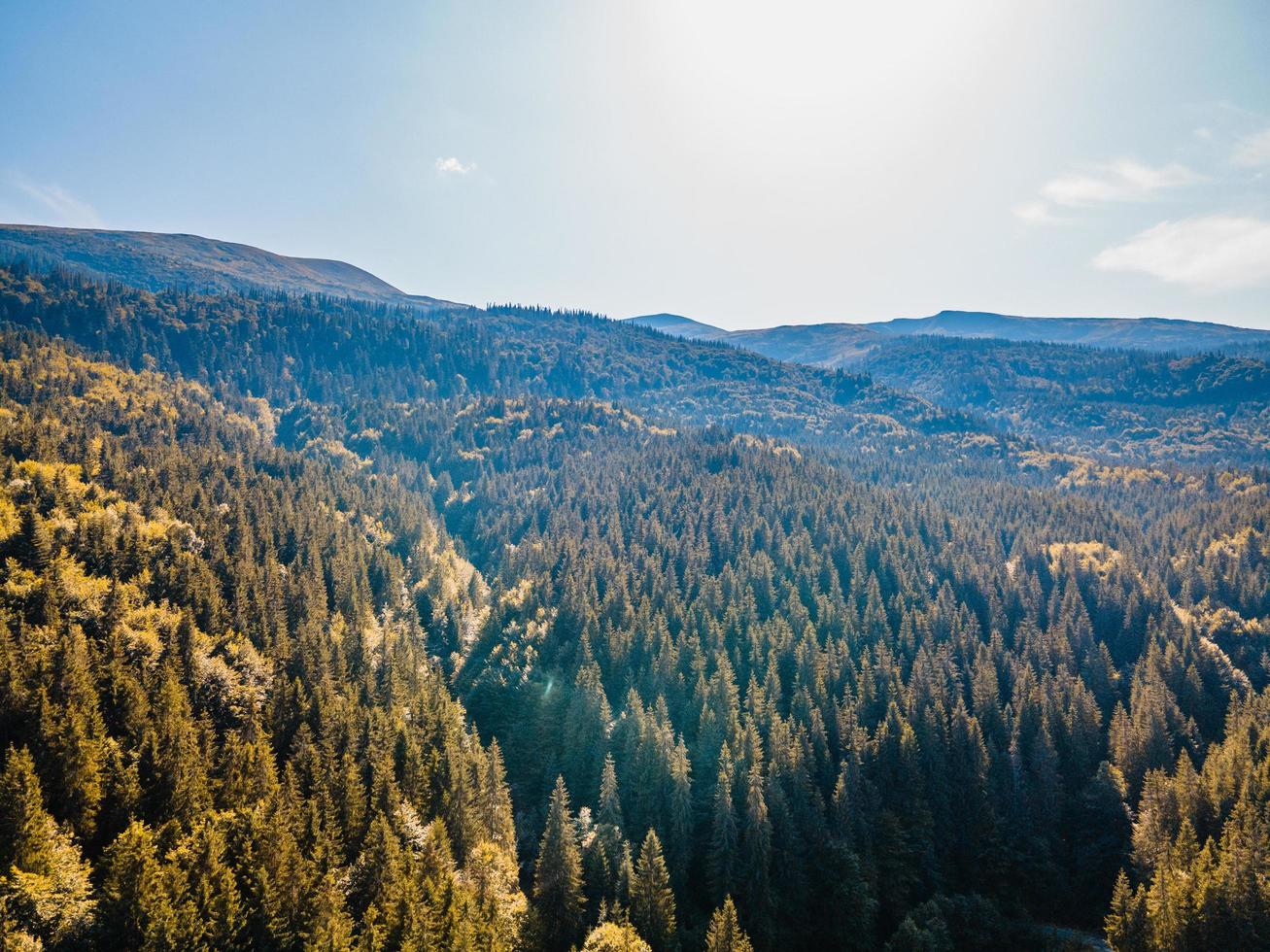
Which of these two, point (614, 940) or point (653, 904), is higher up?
point (614, 940)

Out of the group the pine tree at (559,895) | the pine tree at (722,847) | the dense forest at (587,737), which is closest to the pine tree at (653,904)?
the dense forest at (587,737)

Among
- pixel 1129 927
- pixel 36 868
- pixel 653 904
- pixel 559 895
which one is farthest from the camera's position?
pixel 1129 927

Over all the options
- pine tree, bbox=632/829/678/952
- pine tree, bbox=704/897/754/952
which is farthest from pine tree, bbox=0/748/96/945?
pine tree, bbox=704/897/754/952

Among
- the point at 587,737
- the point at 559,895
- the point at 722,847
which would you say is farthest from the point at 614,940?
the point at 587,737

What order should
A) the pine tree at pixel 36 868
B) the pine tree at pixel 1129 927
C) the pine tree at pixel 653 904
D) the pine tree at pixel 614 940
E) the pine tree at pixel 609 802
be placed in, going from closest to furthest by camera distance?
the pine tree at pixel 36 868
the pine tree at pixel 614 940
the pine tree at pixel 653 904
the pine tree at pixel 1129 927
the pine tree at pixel 609 802

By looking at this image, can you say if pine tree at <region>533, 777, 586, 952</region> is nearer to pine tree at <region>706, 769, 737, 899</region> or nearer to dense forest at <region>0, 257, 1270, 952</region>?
dense forest at <region>0, 257, 1270, 952</region>

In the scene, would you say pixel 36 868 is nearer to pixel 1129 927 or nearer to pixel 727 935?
pixel 727 935

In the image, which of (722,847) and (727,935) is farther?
(722,847)

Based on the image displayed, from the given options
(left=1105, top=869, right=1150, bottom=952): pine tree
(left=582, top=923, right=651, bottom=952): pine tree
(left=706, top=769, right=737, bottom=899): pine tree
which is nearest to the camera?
(left=582, top=923, right=651, bottom=952): pine tree

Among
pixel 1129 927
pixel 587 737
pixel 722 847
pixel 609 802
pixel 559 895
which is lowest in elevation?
pixel 722 847

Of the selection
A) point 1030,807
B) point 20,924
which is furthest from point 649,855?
point 1030,807

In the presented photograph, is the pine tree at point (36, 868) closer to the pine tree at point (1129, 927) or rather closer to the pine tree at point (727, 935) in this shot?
the pine tree at point (727, 935)

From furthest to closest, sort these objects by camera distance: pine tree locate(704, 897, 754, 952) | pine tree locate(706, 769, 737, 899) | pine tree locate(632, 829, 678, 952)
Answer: pine tree locate(706, 769, 737, 899), pine tree locate(632, 829, 678, 952), pine tree locate(704, 897, 754, 952)
